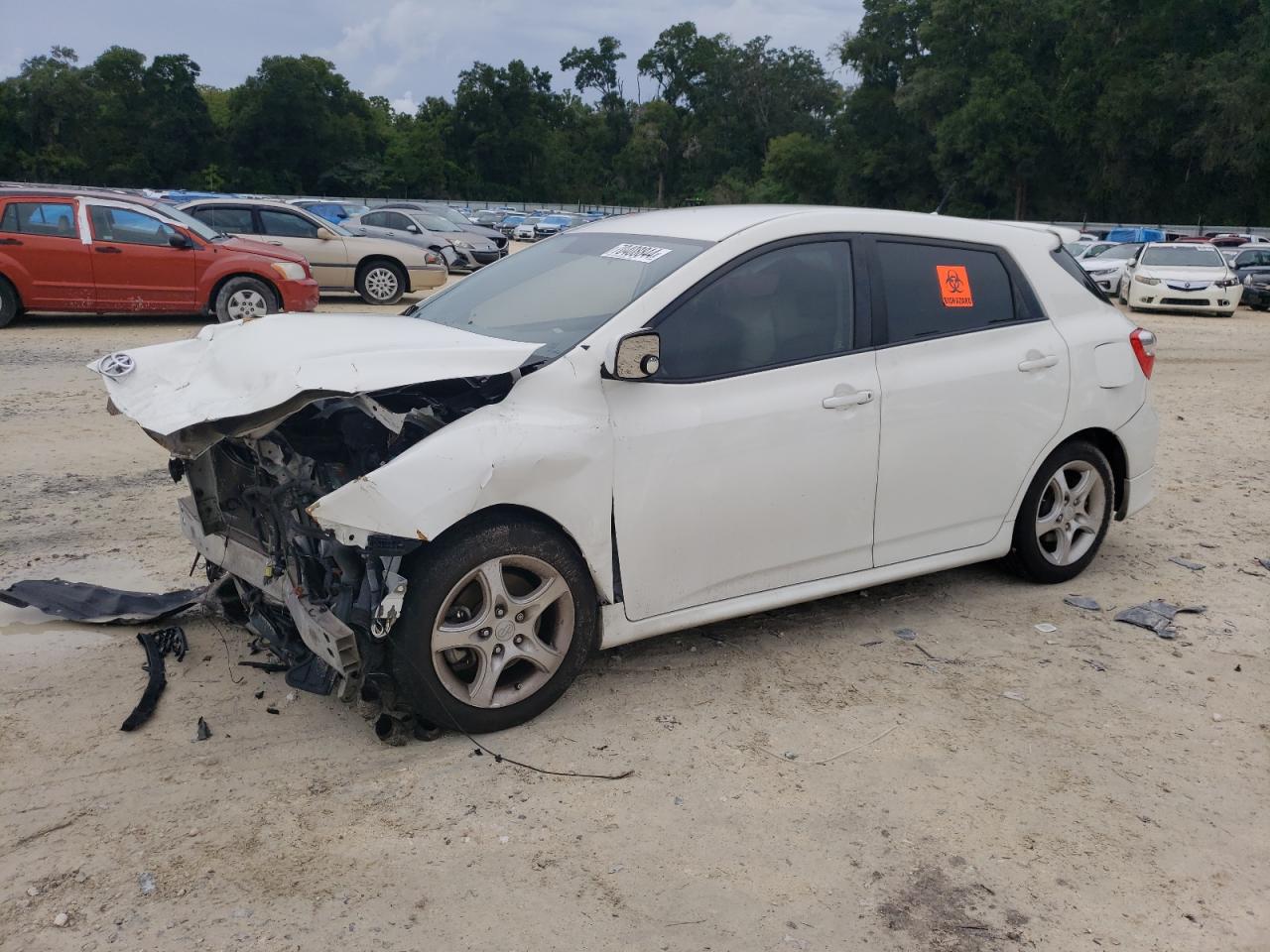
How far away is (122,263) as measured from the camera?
13508mm

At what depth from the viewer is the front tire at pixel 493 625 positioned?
3621 millimetres

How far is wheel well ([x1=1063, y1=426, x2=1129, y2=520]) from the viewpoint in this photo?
5.45m

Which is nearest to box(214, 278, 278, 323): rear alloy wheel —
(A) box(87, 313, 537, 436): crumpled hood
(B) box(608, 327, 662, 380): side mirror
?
(A) box(87, 313, 537, 436): crumpled hood

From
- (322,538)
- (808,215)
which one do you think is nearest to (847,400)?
(808,215)

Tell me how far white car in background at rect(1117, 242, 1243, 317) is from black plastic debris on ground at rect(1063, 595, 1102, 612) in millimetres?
18685

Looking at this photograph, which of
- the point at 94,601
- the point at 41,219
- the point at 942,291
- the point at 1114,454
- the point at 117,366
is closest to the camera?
the point at 117,366

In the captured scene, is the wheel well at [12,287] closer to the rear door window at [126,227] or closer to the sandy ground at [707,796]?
the rear door window at [126,227]

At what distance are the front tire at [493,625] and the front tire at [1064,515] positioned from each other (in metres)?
2.43

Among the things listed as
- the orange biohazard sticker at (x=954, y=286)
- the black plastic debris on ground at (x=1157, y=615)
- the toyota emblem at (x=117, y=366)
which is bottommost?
the black plastic debris on ground at (x=1157, y=615)

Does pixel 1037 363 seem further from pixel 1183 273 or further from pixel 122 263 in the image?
pixel 1183 273

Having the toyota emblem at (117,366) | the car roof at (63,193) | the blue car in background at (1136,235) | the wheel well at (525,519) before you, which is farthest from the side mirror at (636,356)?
the blue car in background at (1136,235)

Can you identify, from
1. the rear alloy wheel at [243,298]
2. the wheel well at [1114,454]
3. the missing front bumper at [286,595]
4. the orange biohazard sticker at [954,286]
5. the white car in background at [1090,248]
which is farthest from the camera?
the white car in background at [1090,248]

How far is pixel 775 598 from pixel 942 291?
1.65m

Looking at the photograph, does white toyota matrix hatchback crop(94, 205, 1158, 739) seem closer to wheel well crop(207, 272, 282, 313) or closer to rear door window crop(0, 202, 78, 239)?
wheel well crop(207, 272, 282, 313)
